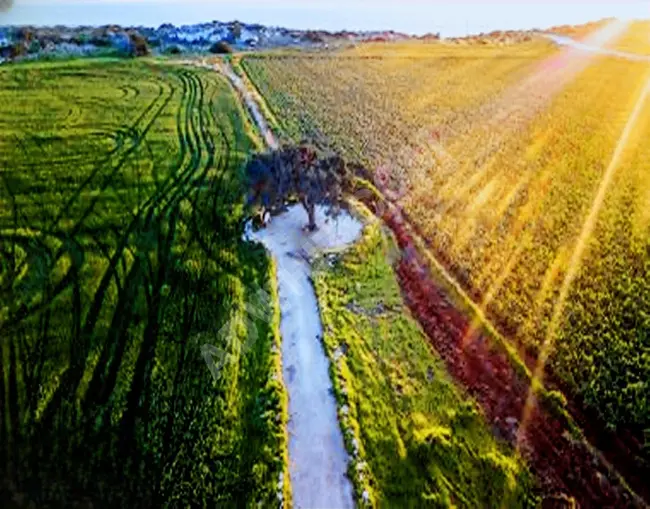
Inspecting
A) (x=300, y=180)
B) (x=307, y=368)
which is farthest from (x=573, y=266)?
(x=307, y=368)

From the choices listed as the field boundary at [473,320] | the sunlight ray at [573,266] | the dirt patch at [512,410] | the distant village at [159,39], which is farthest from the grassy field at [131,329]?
the distant village at [159,39]

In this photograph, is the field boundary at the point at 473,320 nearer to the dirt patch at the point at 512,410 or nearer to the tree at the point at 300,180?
the dirt patch at the point at 512,410

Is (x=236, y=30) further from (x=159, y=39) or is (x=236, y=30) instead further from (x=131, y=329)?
(x=131, y=329)

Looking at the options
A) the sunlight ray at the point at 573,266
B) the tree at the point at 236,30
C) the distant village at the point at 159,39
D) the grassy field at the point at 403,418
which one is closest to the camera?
the grassy field at the point at 403,418

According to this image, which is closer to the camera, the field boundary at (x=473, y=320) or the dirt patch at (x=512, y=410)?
the dirt patch at (x=512, y=410)

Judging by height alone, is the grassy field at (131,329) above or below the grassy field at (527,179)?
above

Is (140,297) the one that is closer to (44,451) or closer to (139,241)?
(139,241)

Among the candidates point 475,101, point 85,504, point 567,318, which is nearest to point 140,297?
point 85,504
